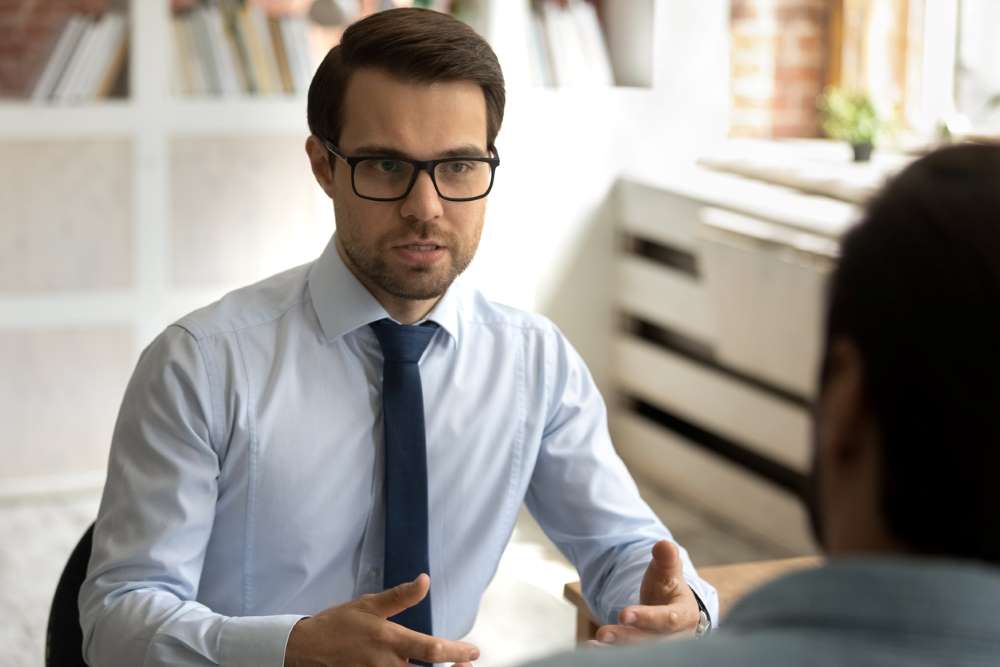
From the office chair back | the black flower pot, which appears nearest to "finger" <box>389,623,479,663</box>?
the office chair back

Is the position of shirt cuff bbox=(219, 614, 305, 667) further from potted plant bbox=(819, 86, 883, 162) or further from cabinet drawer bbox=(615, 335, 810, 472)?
potted plant bbox=(819, 86, 883, 162)

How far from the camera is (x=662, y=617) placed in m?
1.46

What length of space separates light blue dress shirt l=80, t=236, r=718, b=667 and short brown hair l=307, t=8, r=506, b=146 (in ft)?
0.60

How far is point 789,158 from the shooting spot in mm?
4852

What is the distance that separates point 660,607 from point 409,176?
547 mm

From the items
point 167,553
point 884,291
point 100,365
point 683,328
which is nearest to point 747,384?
point 683,328

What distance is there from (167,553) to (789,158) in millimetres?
3638

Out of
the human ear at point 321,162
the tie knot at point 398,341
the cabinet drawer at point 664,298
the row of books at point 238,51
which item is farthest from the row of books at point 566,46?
the tie knot at point 398,341

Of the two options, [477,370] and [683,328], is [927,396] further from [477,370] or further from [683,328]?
[683,328]

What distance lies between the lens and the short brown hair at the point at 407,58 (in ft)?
5.55

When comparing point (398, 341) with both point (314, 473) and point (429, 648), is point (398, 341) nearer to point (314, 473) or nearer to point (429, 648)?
point (314, 473)

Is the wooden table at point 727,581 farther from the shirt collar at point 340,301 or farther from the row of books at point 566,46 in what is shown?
the row of books at point 566,46

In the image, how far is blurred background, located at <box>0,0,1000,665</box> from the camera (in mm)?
3869

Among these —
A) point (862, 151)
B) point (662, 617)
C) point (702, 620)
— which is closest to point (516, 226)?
point (862, 151)
